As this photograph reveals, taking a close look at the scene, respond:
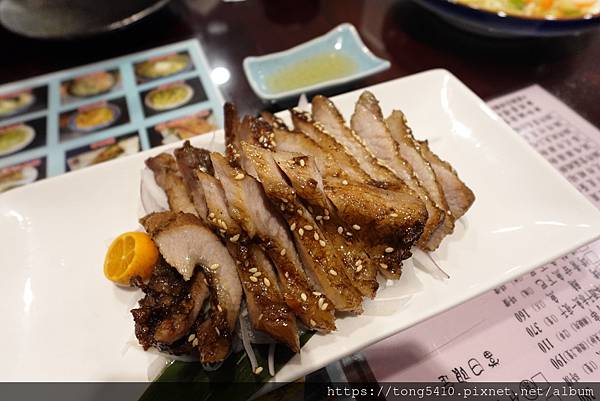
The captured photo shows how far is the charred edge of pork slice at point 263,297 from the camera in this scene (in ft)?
5.18

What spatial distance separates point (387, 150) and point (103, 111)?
2.22 metres

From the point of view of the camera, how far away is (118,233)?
2.09 metres

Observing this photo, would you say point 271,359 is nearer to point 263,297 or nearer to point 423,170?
point 263,297

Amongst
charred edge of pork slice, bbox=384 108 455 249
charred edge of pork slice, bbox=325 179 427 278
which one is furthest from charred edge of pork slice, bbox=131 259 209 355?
charred edge of pork slice, bbox=384 108 455 249

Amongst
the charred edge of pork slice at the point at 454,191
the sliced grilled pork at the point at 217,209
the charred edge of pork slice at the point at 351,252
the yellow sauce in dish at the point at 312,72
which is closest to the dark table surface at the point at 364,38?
the yellow sauce in dish at the point at 312,72

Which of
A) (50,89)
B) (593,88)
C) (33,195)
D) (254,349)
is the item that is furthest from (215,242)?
(593,88)

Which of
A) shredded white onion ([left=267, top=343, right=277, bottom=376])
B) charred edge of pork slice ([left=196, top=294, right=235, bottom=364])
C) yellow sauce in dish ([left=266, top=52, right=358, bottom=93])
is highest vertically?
yellow sauce in dish ([left=266, top=52, right=358, bottom=93])

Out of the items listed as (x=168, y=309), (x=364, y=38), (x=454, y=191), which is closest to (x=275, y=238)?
(x=168, y=309)

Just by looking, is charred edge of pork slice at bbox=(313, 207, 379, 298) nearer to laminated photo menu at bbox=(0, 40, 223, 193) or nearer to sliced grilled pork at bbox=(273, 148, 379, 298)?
sliced grilled pork at bbox=(273, 148, 379, 298)

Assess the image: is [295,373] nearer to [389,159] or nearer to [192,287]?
[192,287]

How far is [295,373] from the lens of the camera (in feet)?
5.28

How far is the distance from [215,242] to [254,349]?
47cm

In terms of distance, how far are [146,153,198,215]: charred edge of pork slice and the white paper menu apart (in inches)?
43.3

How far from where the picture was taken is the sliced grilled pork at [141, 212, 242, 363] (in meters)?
1.59
